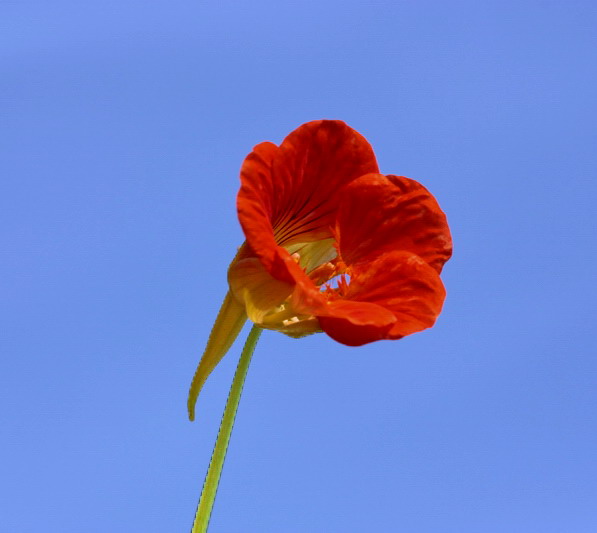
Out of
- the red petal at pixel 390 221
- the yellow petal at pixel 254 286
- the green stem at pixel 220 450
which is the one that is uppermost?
the red petal at pixel 390 221

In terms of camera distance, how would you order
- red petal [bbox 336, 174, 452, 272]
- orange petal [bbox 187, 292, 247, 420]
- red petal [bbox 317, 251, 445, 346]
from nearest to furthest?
1. red petal [bbox 317, 251, 445, 346]
2. orange petal [bbox 187, 292, 247, 420]
3. red petal [bbox 336, 174, 452, 272]

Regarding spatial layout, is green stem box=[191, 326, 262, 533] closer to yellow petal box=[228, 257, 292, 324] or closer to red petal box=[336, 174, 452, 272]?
yellow petal box=[228, 257, 292, 324]

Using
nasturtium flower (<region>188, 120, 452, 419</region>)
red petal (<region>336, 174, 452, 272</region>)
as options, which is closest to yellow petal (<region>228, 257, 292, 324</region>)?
nasturtium flower (<region>188, 120, 452, 419</region>)

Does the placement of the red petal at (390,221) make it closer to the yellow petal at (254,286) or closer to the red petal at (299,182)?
the red petal at (299,182)

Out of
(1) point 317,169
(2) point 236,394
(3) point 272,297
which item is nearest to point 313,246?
(1) point 317,169

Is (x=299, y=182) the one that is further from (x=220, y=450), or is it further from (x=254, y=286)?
(x=220, y=450)

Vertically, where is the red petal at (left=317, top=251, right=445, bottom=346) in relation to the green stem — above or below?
above

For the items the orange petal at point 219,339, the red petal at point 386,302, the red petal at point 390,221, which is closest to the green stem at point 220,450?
the orange petal at point 219,339

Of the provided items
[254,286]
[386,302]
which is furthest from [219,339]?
[386,302]
